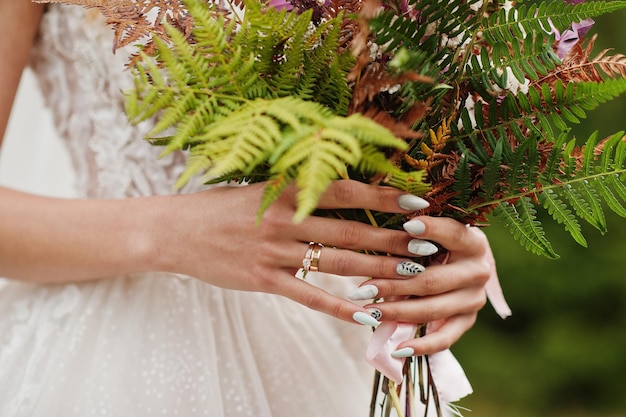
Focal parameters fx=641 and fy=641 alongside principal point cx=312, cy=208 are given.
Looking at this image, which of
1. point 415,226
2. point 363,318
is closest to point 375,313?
point 363,318

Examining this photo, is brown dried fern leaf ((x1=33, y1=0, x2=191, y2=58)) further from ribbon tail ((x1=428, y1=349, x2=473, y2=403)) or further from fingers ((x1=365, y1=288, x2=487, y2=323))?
ribbon tail ((x1=428, y1=349, x2=473, y2=403))

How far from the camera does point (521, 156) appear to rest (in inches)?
29.1

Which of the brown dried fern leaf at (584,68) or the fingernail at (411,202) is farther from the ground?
the brown dried fern leaf at (584,68)

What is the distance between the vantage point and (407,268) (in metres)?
0.81

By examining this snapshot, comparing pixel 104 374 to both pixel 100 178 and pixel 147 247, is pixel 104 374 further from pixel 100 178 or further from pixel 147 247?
pixel 100 178

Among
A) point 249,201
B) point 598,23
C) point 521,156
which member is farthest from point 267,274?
point 598,23

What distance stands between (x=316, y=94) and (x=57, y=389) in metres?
0.56

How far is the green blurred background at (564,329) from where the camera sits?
2742mm

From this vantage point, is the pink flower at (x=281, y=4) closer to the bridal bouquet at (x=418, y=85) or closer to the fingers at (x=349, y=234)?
the bridal bouquet at (x=418, y=85)

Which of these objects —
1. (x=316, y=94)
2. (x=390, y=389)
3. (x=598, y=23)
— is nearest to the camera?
(x=316, y=94)

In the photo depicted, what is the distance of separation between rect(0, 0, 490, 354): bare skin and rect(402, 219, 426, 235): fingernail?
11 millimetres

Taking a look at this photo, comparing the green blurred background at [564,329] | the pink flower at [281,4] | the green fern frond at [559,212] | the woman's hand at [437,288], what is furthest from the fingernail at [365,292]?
the green blurred background at [564,329]

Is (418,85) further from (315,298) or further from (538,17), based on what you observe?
(315,298)

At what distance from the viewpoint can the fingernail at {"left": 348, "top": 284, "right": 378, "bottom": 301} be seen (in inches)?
31.7
